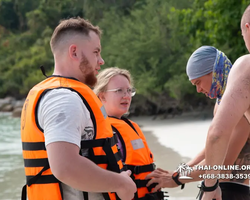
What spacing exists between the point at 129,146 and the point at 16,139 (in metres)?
17.2

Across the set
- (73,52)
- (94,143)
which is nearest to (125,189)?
(94,143)

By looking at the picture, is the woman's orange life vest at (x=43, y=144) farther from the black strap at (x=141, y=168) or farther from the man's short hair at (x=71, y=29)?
the black strap at (x=141, y=168)

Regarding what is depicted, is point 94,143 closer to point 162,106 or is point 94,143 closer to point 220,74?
point 220,74

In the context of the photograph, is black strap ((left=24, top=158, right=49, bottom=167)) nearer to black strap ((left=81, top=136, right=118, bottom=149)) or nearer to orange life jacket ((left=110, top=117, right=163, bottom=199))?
black strap ((left=81, top=136, right=118, bottom=149))

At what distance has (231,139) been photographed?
2.33 metres

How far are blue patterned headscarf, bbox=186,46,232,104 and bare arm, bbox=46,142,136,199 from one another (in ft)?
3.58

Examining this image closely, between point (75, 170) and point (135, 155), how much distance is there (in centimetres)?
110

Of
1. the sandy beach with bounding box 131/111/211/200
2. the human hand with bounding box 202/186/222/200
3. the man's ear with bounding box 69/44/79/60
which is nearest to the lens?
the man's ear with bounding box 69/44/79/60

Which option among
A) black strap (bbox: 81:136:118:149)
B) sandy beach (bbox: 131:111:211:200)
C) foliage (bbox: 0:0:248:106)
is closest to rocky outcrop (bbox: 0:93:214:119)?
foliage (bbox: 0:0:248:106)

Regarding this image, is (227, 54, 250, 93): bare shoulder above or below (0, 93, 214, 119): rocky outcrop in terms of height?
above

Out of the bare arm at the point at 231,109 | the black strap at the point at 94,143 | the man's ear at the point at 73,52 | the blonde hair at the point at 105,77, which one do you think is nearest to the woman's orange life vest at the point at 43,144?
the black strap at the point at 94,143

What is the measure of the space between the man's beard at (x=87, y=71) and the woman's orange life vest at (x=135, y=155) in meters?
0.81

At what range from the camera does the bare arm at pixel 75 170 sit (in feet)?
5.64

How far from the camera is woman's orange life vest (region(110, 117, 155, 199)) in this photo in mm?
2775
